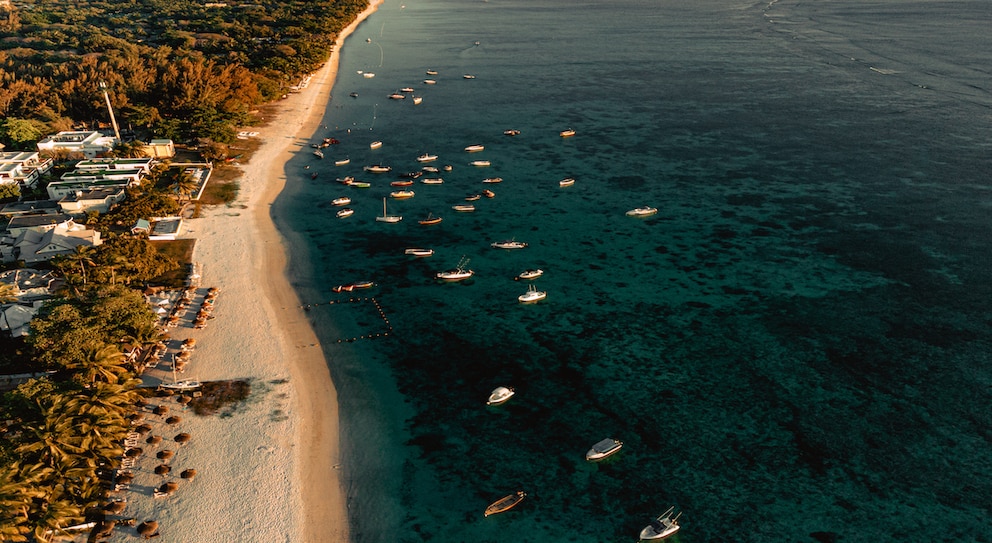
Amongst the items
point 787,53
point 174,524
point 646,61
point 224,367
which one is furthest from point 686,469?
point 787,53

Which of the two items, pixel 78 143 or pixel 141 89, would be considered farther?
pixel 141 89

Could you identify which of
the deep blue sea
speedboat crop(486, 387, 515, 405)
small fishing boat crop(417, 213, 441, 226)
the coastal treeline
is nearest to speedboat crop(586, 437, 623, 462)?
the deep blue sea

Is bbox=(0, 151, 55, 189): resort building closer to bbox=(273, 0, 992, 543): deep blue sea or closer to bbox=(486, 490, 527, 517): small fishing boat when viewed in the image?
bbox=(273, 0, 992, 543): deep blue sea

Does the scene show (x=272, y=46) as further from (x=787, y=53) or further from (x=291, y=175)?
(x=787, y=53)

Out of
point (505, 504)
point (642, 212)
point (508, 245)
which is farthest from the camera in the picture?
point (642, 212)

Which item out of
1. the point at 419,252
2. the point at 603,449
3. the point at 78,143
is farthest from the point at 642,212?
the point at 78,143

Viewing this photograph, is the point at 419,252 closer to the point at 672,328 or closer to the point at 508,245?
the point at 508,245
